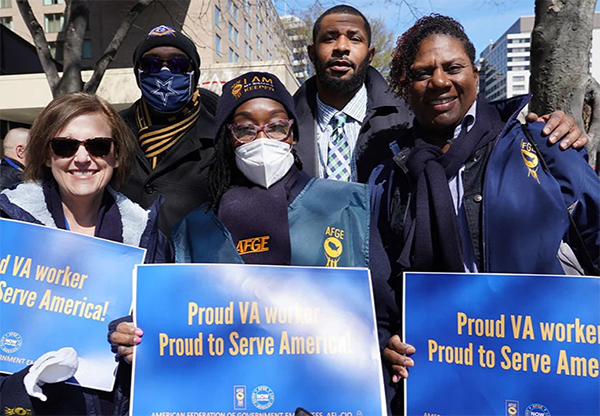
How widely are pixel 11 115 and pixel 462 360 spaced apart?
21.9m

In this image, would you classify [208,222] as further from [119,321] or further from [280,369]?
[280,369]

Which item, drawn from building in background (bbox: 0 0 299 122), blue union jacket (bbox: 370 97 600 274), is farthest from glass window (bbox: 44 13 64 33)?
blue union jacket (bbox: 370 97 600 274)

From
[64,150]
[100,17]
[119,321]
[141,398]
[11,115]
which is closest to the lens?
[141,398]

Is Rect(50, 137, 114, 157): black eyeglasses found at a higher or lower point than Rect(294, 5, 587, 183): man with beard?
lower

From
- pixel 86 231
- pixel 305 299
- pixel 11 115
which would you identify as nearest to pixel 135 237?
pixel 86 231

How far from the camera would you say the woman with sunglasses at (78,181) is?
2.29 metres

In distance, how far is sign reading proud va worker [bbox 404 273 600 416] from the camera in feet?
6.11

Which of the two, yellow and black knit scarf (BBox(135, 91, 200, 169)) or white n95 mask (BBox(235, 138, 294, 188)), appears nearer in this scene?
white n95 mask (BBox(235, 138, 294, 188))

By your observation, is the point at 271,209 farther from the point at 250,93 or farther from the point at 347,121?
the point at 347,121

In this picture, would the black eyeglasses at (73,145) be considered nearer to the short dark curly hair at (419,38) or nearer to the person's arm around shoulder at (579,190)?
the short dark curly hair at (419,38)

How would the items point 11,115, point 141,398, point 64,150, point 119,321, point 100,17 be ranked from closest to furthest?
point 141,398
point 119,321
point 64,150
point 11,115
point 100,17

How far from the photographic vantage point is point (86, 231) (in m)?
Result: 2.38

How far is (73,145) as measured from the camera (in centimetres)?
230

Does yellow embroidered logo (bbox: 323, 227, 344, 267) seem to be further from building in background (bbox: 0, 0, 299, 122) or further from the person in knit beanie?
building in background (bbox: 0, 0, 299, 122)
